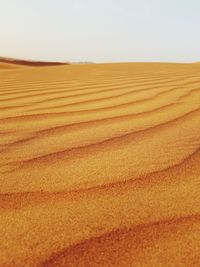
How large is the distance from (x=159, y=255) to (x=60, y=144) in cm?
88

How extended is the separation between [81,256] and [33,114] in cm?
154

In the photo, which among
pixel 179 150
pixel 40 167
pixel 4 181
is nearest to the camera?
pixel 4 181

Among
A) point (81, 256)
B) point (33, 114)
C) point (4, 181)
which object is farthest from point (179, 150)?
point (33, 114)

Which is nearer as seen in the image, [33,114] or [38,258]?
[38,258]

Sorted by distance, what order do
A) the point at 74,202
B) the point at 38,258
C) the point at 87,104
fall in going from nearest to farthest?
the point at 38,258, the point at 74,202, the point at 87,104

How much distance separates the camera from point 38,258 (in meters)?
0.87

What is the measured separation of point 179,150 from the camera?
5.20 feet

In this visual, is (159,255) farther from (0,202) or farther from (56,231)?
(0,202)

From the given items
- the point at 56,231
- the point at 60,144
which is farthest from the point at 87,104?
the point at 56,231

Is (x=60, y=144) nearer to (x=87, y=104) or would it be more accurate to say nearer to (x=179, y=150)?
(x=179, y=150)

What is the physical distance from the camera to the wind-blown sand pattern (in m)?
0.91

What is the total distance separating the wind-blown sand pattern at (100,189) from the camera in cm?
91

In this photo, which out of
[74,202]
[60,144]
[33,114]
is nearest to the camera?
[74,202]

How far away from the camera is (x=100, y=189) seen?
1.22 meters
